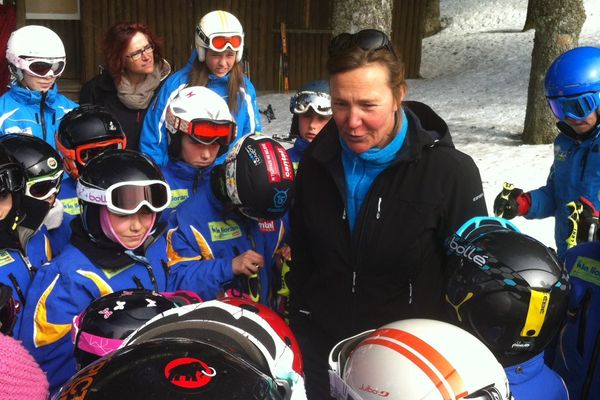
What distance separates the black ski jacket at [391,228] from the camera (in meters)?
2.79

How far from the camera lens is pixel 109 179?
317cm

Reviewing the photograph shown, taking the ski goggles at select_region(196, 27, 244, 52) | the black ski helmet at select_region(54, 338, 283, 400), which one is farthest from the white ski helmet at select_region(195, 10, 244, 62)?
the black ski helmet at select_region(54, 338, 283, 400)

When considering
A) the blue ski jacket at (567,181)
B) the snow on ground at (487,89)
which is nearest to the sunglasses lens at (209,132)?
the blue ski jacket at (567,181)

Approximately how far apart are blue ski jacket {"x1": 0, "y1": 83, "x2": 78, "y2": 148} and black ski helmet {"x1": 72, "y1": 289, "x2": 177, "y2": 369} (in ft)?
10.6

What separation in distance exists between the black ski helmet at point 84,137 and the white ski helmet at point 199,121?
56 centimetres

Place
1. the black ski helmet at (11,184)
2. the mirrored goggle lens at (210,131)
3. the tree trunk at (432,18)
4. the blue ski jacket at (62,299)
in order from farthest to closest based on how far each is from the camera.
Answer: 1. the tree trunk at (432,18)
2. the mirrored goggle lens at (210,131)
3. the black ski helmet at (11,184)
4. the blue ski jacket at (62,299)

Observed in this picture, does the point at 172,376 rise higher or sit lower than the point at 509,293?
higher

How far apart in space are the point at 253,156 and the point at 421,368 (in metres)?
1.81

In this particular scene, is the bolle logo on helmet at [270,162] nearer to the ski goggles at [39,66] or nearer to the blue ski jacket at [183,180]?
the blue ski jacket at [183,180]

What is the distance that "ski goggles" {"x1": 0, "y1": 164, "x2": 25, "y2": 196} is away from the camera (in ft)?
10.2

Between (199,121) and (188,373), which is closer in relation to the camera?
(188,373)

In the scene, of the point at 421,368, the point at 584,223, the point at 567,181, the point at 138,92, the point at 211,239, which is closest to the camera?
the point at 421,368

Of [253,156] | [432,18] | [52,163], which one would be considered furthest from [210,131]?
[432,18]

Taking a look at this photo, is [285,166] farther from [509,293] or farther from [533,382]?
[533,382]
